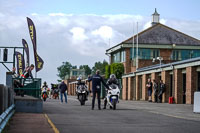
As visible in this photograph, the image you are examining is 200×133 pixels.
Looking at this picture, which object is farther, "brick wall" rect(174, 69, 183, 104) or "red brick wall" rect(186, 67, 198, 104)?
"brick wall" rect(174, 69, 183, 104)

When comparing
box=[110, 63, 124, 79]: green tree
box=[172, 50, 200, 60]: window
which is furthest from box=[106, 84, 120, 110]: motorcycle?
box=[172, 50, 200, 60]: window

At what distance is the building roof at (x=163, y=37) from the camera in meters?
68.8

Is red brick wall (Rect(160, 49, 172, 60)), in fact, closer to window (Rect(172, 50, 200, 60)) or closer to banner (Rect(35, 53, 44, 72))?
window (Rect(172, 50, 200, 60))

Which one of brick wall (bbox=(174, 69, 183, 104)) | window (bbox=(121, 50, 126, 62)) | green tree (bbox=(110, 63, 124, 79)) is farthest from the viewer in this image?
window (bbox=(121, 50, 126, 62))

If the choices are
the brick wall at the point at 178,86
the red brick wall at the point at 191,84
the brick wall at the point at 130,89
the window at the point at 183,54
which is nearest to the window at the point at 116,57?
the window at the point at 183,54

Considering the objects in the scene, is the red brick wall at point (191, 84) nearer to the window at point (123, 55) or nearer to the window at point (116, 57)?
the window at point (123, 55)

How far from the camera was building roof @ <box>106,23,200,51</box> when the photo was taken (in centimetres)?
6881

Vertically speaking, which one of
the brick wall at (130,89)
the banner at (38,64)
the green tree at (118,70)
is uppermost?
the green tree at (118,70)

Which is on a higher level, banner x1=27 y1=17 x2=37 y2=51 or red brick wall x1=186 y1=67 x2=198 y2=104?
banner x1=27 y1=17 x2=37 y2=51

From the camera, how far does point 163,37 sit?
70.4m

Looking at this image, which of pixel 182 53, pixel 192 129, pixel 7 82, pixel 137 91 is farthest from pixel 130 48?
pixel 192 129

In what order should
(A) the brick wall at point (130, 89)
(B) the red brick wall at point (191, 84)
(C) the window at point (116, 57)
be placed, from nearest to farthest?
(B) the red brick wall at point (191, 84)
(A) the brick wall at point (130, 89)
(C) the window at point (116, 57)

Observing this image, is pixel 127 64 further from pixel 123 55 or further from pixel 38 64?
pixel 38 64

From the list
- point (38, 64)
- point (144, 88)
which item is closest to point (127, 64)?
point (144, 88)
